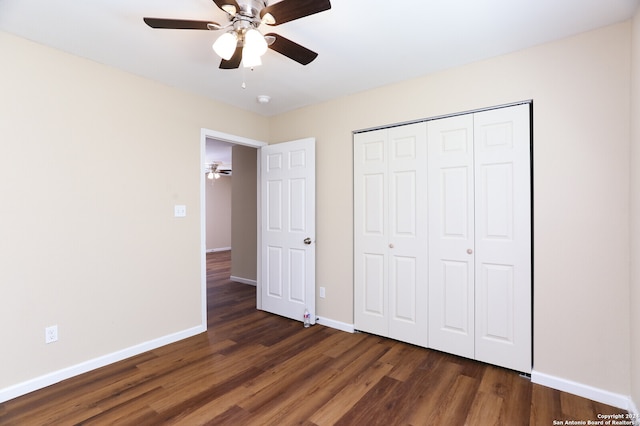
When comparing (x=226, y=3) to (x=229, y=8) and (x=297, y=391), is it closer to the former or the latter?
(x=229, y=8)

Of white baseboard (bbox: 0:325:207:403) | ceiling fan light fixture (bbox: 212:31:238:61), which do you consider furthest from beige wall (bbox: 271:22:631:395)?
white baseboard (bbox: 0:325:207:403)

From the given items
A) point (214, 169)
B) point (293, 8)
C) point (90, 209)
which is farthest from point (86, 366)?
point (214, 169)

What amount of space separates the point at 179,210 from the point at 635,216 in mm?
3461

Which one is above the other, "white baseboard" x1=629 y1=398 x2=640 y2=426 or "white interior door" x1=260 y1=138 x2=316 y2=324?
"white interior door" x1=260 y1=138 x2=316 y2=324

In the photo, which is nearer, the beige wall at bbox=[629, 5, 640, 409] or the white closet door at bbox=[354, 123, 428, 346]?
the beige wall at bbox=[629, 5, 640, 409]

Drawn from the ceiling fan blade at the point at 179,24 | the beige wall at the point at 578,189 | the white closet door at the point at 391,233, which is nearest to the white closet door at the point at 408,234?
the white closet door at the point at 391,233

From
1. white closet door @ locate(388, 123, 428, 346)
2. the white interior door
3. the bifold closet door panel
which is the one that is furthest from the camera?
the white interior door

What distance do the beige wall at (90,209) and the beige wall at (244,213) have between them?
2092mm

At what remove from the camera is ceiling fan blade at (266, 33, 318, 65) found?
1.82m

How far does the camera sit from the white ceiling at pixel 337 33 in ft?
6.03

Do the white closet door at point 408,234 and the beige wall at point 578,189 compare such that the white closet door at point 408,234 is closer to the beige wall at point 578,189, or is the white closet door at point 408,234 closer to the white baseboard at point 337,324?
the white baseboard at point 337,324

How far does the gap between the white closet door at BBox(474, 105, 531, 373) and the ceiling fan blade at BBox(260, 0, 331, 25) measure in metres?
1.63

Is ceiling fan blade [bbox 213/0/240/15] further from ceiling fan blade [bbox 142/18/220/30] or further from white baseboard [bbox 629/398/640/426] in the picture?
white baseboard [bbox 629/398/640/426]

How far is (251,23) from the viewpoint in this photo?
5.89ft
